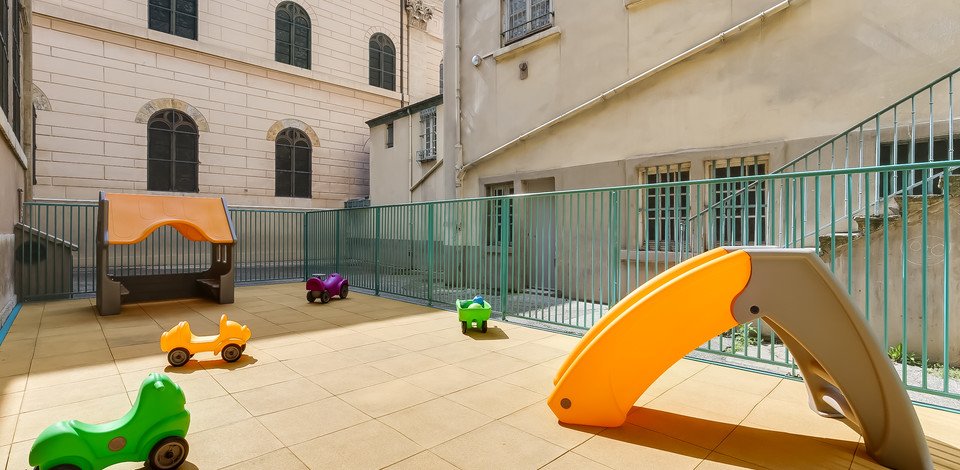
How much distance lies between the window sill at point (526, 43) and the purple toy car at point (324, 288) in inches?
257

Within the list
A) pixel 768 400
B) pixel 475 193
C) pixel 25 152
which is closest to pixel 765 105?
pixel 768 400

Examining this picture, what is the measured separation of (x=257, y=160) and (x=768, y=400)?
1623 cm

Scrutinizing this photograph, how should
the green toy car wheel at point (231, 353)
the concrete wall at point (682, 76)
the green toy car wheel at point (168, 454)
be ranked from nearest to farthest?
the green toy car wheel at point (168, 454), the green toy car wheel at point (231, 353), the concrete wall at point (682, 76)

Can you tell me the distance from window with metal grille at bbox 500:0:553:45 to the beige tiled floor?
7.57m

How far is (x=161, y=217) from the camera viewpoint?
7.50 m

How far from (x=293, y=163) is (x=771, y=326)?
16.6 m

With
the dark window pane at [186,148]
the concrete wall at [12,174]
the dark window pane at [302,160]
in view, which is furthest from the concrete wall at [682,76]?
the dark window pane at [186,148]

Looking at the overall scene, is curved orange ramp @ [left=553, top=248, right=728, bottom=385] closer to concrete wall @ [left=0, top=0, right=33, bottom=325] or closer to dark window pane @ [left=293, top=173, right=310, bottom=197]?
concrete wall @ [left=0, top=0, right=33, bottom=325]

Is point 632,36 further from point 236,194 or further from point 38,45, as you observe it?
point 38,45

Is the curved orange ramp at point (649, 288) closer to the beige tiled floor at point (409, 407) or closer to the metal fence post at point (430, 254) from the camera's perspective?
the beige tiled floor at point (409, 407)

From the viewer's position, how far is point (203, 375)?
415 centimetres

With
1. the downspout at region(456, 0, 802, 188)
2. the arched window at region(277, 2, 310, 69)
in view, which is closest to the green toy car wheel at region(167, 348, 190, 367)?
the downspout at region(456, 0, 802, 188)

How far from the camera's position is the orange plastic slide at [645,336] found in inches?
110

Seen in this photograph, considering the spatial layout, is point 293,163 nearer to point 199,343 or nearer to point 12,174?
point 12,174
